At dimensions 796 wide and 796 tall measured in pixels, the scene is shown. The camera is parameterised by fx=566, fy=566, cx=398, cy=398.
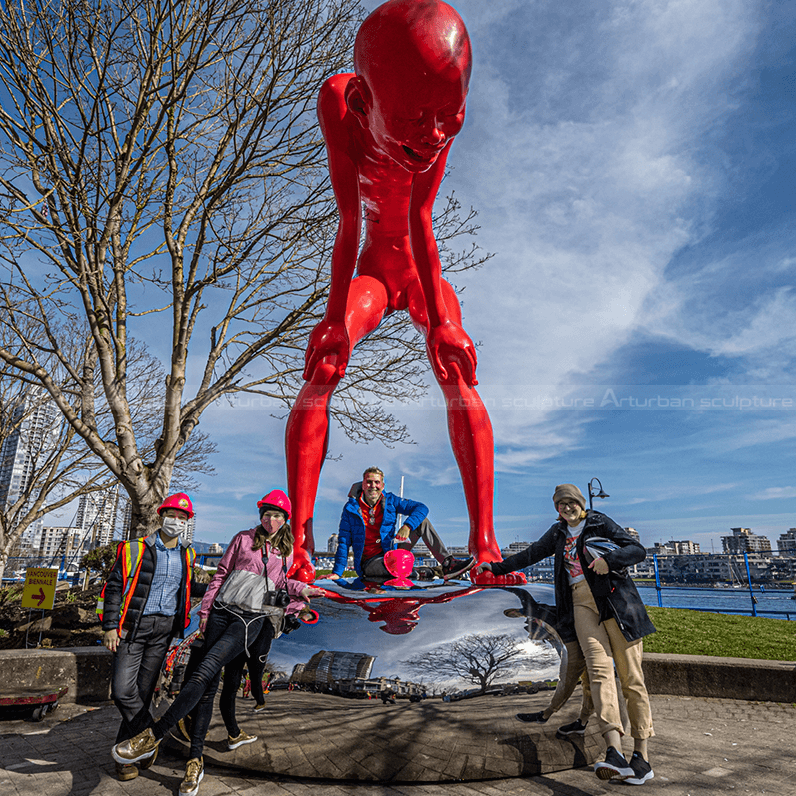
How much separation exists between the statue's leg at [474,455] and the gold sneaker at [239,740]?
199 cm

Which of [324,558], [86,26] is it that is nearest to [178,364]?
[324,558]

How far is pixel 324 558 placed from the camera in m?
6.97

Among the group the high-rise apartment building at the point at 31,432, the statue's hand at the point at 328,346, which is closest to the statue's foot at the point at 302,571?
the statue's hand at the point at 328,346

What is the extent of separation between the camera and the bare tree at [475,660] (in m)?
3.37

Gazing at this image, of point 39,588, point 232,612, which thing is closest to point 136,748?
point 232,612

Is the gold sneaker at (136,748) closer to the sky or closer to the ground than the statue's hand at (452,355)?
closer to the ground

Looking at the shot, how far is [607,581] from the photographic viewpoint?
3455mm

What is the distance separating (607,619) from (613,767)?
0.77m

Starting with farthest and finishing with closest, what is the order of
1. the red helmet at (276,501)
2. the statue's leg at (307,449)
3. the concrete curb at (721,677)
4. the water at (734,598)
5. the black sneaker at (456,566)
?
1. the water at (734,598)
2. the concrete curb at (721,677)
3. the black sneaker at (456,566)
4. the statue's leg at (307,449)
5. the red helmet at (276,501)

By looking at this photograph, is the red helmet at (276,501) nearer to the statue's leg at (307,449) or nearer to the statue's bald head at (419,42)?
the statue's leg at (307,449)

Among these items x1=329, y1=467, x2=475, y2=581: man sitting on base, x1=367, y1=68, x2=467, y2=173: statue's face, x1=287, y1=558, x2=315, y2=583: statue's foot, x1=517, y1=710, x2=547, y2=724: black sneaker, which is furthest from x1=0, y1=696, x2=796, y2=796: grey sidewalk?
x1=367, y1=68, x2=467, y2=173: statue's face

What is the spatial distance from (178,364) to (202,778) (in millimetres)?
7124

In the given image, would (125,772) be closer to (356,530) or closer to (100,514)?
(356,530)

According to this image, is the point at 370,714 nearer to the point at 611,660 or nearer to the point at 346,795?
the point at 346,795
